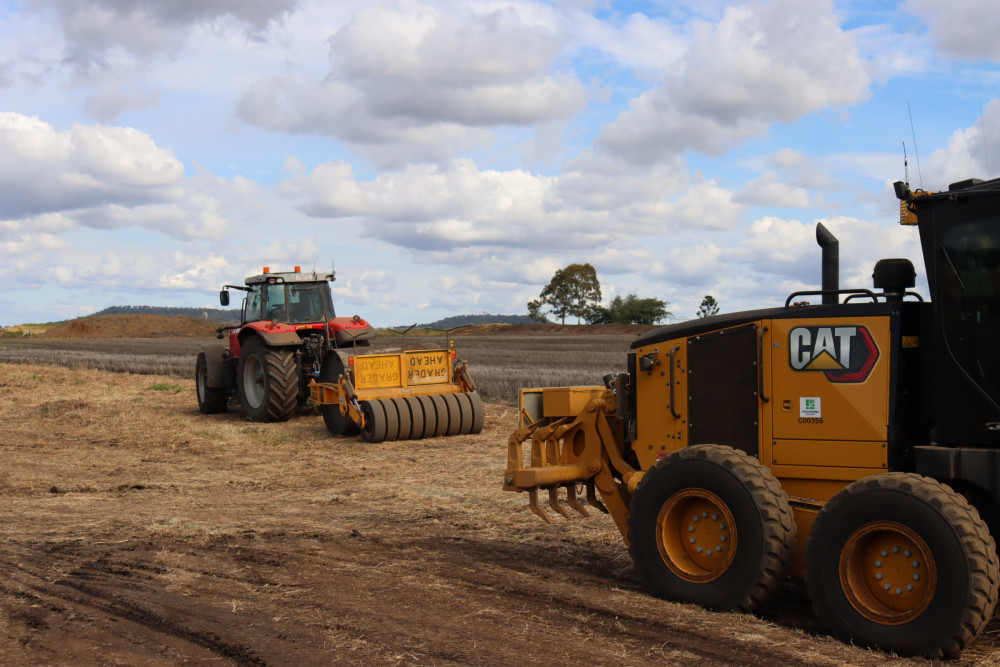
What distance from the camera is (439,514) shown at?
30.2ft

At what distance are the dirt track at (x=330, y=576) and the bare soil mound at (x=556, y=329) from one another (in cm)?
5554

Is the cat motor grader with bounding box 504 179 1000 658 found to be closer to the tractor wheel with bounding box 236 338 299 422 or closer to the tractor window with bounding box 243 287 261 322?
the tractor wheel with bounding box 236 338 299 422

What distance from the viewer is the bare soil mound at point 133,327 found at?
85750 millimetres

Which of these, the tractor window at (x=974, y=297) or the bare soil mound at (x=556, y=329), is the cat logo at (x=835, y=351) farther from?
the bare soil mound at (x=556, y=329)

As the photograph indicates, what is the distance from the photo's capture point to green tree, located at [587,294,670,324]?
2850 inches

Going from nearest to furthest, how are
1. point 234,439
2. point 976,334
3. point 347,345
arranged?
point 976,334, point 234,439, point 347,345

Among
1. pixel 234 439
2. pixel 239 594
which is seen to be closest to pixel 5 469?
pixel 234 439

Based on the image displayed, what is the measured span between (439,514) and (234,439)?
6.57m

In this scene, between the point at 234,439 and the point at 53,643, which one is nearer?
the point at 53,643

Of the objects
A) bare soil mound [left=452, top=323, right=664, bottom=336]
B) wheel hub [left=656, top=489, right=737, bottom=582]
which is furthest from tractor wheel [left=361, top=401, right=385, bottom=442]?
bare soil mound [left=452, top=323, right=664, bottom=336]

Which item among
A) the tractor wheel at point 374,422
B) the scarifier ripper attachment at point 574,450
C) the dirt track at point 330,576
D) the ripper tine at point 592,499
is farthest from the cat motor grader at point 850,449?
the tractor wheel at point 374,422

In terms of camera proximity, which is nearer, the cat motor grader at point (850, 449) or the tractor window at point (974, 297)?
the cat motor grader at point (850, 449)

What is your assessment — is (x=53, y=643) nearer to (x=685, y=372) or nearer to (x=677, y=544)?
(x=677, y=544)

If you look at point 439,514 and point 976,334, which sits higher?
point 976,334
